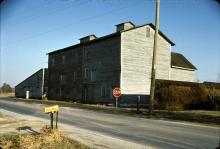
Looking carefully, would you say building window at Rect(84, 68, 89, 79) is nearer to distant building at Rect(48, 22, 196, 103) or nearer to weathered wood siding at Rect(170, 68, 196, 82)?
distant building at Rect(48, 22, 196, 103)

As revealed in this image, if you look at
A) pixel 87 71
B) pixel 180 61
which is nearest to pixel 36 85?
pixel 87 71

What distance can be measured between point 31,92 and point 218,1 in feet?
216

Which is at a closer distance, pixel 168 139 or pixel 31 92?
pixel 168 139

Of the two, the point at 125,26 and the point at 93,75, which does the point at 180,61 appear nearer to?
the point at 125,26

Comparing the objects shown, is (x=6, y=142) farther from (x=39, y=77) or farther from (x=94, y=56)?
(x=39, y=77)

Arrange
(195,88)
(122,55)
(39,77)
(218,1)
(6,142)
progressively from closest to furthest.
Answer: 1. (218,1)
2. (6,142)
3. (195,88)
4. (122,55)
5. (39,77)

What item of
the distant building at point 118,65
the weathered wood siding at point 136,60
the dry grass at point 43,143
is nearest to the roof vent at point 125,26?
the distant building at point 118,65

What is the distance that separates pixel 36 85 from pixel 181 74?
1121 inches

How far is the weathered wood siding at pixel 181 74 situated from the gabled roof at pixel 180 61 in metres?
0.63

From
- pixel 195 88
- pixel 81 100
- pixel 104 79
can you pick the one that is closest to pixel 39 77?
pixel 81 100

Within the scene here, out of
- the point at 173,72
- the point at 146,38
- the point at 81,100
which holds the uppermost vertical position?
the point at 146,38

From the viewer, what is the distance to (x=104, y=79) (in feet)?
141

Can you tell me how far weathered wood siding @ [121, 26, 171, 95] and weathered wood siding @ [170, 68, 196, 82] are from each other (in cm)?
344

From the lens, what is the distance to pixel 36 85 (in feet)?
212
